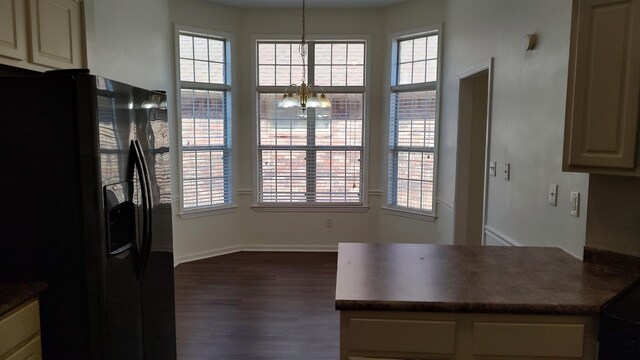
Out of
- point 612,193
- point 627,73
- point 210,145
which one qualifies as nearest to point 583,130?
point 627,73

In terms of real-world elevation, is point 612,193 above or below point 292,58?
below

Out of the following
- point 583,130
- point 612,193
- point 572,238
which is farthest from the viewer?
point 572,238

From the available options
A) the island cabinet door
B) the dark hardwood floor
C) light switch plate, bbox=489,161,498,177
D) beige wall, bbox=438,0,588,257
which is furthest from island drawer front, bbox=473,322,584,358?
light switch plate, bbox=489,161,498,177

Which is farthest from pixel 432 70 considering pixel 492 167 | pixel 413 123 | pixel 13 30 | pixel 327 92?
pixel 13 30

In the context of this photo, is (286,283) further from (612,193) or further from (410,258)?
(612,193)

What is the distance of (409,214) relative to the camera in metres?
4.96

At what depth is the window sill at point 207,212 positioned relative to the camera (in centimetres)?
484

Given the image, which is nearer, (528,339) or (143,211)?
(528,339)

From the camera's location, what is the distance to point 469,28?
3697 millimetres

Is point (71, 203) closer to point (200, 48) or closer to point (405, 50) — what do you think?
point (200, 48)

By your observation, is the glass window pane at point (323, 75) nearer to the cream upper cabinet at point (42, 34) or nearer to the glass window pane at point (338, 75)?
the glass window pane at point (338, 75)

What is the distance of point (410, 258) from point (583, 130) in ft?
3.08

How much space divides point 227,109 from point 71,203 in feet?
11.4

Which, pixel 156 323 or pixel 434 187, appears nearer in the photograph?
pixel 156 323
